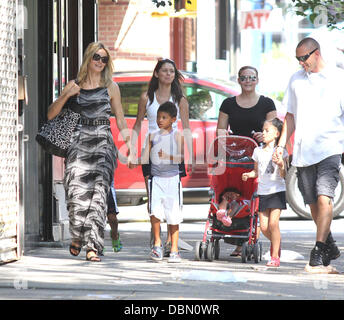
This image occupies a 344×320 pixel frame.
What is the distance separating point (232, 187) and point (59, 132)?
163 centimetres

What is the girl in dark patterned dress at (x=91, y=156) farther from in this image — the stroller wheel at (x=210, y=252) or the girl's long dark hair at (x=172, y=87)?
the stroller wheel at (x=210, y=252)

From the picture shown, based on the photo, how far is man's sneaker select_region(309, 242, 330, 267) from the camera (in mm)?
8578

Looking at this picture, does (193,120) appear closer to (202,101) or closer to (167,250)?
(202,101)

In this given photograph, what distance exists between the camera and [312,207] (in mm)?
8891

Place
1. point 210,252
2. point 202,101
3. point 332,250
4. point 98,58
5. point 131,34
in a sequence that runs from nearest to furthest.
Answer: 1. point 332,250
2. point 98,58
3. point 210,252
4. point 202,101
5. point 131,34

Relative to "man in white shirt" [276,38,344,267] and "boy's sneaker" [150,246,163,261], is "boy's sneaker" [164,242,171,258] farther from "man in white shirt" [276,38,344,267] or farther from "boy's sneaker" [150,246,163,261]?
"man in white shirt" [276,38,344,267]

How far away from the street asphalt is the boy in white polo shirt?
1.10 ft

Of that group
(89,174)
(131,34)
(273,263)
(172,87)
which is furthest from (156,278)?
(131,34)

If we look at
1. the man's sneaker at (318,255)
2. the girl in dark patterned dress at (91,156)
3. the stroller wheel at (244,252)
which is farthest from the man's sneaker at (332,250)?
the girl in dark patterned dress at (91,156)

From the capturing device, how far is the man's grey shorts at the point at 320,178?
28.2ft

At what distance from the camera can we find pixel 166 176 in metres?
9.46

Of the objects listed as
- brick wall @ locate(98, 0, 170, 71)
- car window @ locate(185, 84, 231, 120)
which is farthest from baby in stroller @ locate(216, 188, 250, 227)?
brick wall @ locate(98, 0, 170, 71)

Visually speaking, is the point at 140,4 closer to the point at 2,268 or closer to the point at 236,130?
the point at 236,130
